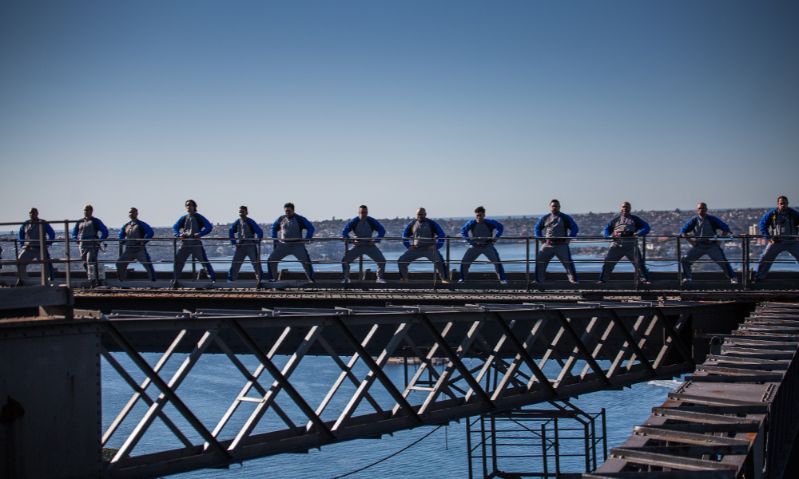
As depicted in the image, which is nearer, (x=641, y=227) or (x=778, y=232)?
(x=778, y=232)

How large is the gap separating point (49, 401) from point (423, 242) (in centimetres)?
1421

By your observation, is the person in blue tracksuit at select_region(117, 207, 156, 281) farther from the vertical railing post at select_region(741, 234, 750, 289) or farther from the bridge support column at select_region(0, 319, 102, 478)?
the bridge support column at select_region(0, 319, 102, 478)

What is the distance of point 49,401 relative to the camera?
29.3 ft

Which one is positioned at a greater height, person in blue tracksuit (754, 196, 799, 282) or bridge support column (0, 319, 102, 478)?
person in blue tracksuit (754, 196, 799, 282)

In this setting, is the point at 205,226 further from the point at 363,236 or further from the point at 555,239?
the point at 555,239

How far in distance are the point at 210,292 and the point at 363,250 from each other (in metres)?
3.61

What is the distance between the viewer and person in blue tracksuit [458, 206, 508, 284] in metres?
22.2

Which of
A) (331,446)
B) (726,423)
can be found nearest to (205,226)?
(726,423)

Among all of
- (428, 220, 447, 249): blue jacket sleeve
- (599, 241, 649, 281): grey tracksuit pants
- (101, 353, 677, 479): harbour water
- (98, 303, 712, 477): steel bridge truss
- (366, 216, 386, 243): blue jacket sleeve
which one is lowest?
(101, 353, 677, 479): harbour water

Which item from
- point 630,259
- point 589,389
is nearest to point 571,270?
point 630,259

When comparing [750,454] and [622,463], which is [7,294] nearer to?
[622,463]

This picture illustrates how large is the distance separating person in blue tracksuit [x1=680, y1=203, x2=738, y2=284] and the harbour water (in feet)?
133

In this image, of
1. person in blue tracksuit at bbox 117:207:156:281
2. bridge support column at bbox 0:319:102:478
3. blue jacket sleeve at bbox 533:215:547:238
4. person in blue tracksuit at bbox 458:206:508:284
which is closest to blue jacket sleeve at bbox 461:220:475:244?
person in blue tracksuit at bbox 458:206:508:284

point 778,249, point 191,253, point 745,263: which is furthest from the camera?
point 191,253
